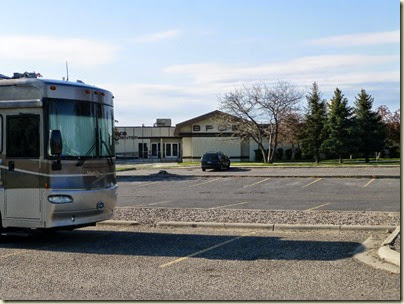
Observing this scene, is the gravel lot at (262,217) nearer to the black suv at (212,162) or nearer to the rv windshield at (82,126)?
the rv windshield at (82,126)

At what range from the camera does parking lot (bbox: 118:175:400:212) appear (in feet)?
56.9

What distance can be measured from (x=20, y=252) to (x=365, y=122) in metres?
48.8

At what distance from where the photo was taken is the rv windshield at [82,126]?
34.3 ft

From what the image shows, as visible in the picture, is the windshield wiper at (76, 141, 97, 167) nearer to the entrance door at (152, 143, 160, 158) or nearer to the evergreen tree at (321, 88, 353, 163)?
the evergreen tree at (321, 88, 353, 163)

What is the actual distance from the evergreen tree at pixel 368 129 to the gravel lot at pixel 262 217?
41160mm

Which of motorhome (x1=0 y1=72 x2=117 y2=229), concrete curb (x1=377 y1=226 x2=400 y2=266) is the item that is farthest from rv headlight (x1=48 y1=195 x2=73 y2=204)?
concrete curb (x1=377 y1=226 x2=400 y2=266)

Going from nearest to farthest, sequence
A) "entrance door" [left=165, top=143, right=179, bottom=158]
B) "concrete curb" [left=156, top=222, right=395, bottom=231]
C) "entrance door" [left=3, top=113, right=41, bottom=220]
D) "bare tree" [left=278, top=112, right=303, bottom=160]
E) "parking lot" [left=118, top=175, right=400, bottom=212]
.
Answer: "entrance door" [left=3, top=113, right=41, bottom=220] → "concrete curb" [left=156, top=222, right=395, bottom=231] → "parking lot" [left=118, top=175, right=400, bottom=212] → "bare tree" [left=278, top=112, right=303, bottom=160] → "entrance door" [left=165, top=143, right=179, bottom=158]

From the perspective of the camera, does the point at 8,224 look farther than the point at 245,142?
No

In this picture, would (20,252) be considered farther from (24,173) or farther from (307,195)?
(307,195)

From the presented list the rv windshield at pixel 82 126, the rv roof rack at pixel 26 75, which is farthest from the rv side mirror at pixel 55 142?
the rv roof rack at pixel 26 75

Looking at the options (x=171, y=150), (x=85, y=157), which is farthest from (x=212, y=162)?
(x=85, y=157)

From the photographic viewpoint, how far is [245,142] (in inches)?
2506

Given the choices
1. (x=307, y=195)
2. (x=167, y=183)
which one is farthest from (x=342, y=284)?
(x=167, y=183)

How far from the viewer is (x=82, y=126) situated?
35.3 feet
